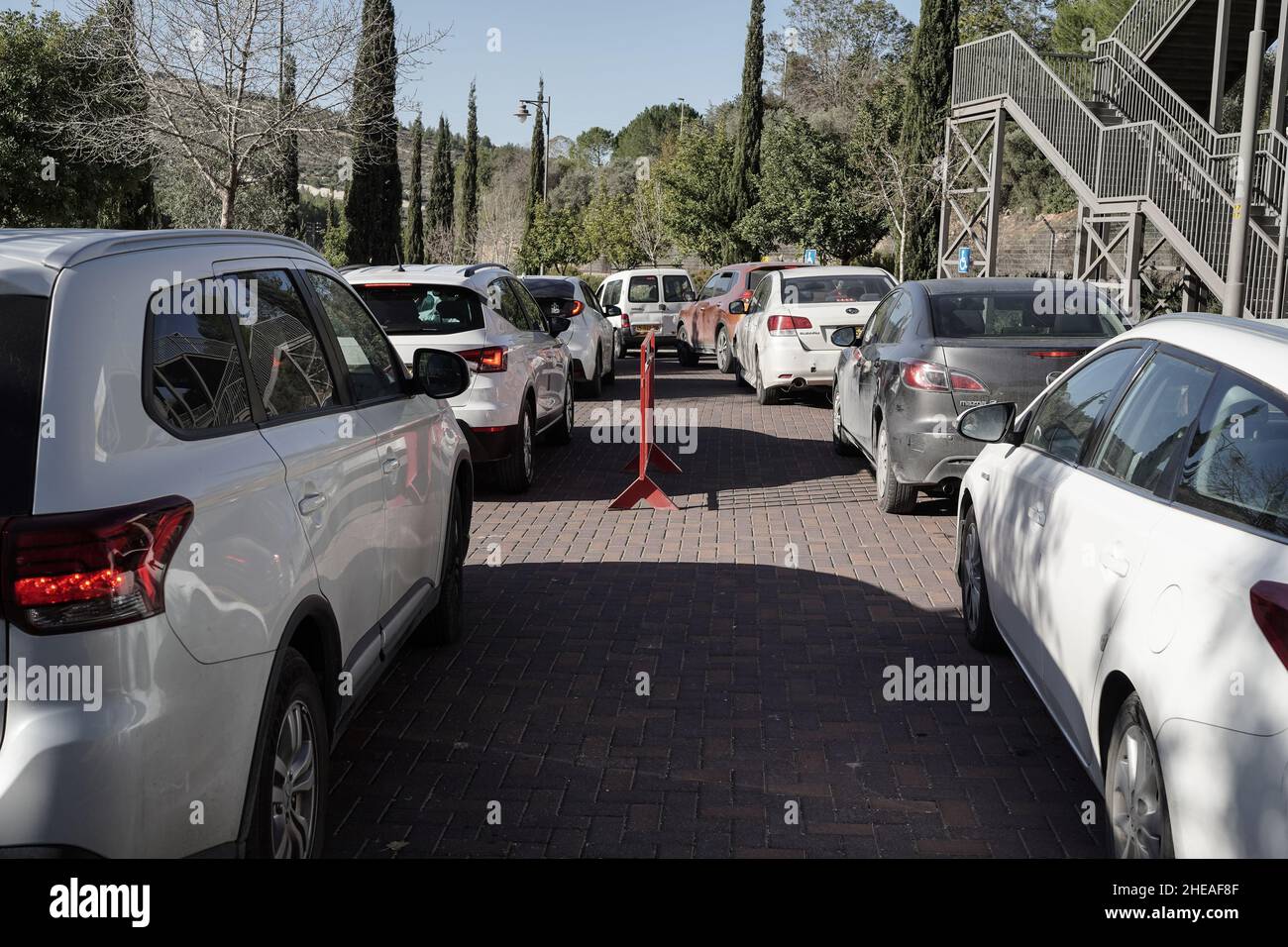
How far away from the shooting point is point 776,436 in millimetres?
14133

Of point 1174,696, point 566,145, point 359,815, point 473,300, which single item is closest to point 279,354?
point 359,815

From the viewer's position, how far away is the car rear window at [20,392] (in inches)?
102

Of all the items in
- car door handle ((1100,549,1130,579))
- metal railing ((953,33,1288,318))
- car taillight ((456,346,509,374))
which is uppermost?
metal railing ((953,33,1288,318))

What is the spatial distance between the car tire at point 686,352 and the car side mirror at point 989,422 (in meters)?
18.2

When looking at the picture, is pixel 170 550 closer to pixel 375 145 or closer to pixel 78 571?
pixel 78 571

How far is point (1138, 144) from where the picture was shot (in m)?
20.2

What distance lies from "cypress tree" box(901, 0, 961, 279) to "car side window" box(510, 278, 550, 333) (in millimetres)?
22506

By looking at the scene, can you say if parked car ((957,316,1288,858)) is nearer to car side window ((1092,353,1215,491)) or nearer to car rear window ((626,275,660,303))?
car side window ((1092,353,1215,491))

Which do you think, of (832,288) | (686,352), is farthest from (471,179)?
(832,288)

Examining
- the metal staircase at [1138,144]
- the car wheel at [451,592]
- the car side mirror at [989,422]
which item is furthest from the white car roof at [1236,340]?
the metal staircase at [1138,144]

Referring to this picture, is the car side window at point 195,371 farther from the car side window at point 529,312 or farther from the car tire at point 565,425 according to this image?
the car tire at point 565,425

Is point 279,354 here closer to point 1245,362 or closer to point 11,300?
point 11,300

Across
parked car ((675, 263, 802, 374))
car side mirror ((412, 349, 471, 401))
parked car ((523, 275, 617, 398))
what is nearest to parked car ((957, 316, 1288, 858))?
car side mirror ((412, 349, 471, 401))

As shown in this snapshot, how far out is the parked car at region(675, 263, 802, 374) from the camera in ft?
66.9
